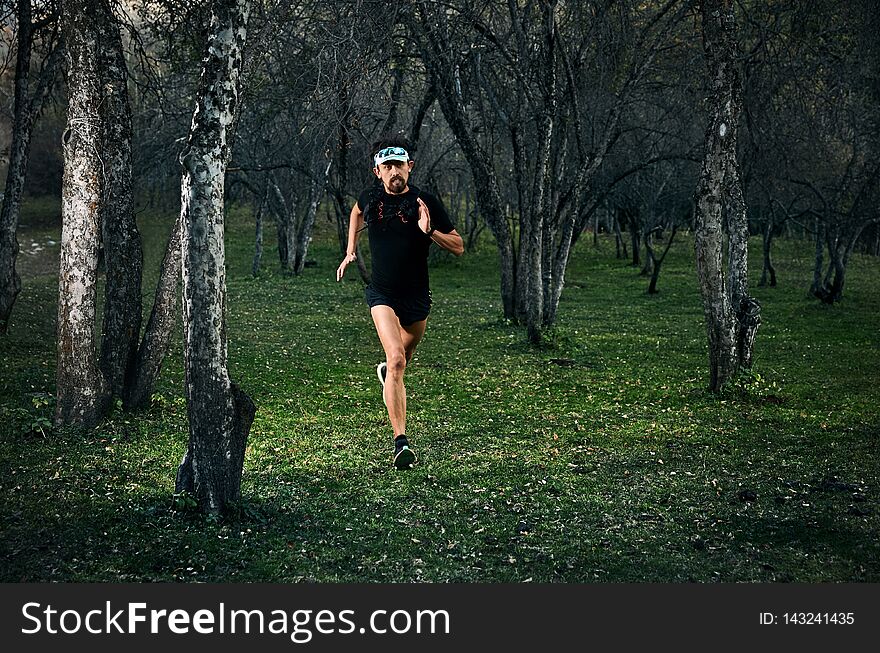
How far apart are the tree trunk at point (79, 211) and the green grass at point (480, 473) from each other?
2.06ft

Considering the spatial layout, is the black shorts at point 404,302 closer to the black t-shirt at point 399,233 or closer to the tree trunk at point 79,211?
the black t-shirt at point 399,233

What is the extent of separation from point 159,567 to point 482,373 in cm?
985

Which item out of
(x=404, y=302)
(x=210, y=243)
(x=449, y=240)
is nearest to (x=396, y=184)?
(x=449, y=240)

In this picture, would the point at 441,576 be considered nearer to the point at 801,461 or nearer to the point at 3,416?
the point at 801,461

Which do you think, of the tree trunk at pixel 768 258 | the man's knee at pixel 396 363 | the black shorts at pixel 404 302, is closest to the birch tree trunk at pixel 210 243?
the man's knee at pixel 396 363

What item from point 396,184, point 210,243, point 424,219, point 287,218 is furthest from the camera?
point 287,218

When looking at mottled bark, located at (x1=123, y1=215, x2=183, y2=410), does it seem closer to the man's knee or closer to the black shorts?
the black shorts

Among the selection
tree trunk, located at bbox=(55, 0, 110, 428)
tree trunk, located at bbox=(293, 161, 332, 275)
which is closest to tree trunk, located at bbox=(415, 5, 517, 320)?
tree trunk, located at bbox=(55, 0, 110, 428)

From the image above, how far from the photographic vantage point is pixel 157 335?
1124 centimetres

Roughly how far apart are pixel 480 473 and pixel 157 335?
429 centimetres

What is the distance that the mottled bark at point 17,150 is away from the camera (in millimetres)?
15844

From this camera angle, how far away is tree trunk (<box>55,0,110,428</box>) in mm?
10078

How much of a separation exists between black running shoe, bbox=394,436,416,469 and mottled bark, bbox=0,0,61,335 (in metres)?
9.85

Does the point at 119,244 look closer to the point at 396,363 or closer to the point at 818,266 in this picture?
the point at 396,363
